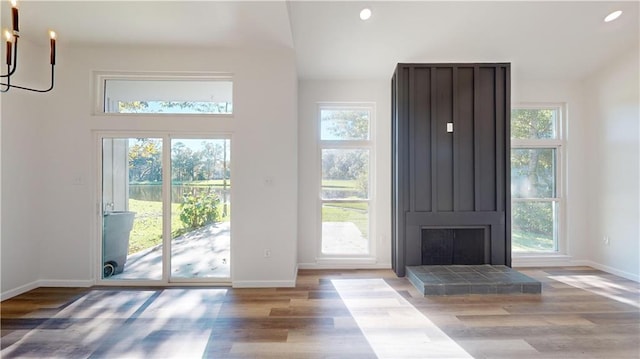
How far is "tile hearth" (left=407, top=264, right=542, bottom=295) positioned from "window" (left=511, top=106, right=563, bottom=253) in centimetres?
114

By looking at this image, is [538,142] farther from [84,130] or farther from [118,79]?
[84,130]

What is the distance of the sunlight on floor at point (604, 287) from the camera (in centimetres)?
321

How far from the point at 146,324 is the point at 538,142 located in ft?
17.8

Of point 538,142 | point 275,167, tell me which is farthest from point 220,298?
point 538,142

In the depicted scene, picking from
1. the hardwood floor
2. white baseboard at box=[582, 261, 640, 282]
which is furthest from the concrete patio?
white baseboard at box=[582, 261, 640, 282]

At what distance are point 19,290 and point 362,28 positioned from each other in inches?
190

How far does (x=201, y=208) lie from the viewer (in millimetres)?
3680

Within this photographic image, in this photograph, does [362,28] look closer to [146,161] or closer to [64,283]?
[146,161]

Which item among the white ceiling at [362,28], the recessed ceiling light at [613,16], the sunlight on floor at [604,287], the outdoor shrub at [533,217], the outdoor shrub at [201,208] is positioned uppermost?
the recessed ceiling light at [613,16]

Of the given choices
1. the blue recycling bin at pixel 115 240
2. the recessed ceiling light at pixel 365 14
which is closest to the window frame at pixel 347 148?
the recessed ceiling light at pixel 365 14

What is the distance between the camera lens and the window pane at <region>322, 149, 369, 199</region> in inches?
175

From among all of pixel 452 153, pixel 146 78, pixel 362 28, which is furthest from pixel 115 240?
pixel 452 153

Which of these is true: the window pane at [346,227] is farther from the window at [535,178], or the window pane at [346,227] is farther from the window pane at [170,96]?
the window at [535,178]

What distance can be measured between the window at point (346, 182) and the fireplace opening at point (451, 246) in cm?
83
